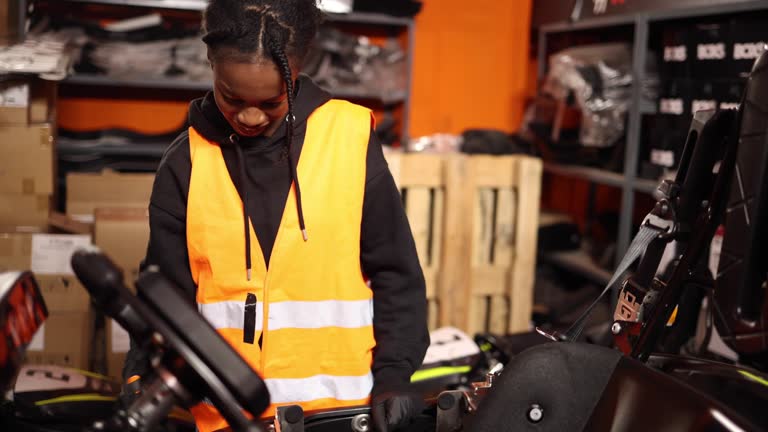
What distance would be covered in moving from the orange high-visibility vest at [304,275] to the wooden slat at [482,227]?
6.05 ft

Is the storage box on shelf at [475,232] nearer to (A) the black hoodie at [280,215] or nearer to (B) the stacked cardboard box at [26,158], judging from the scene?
(B) the stacked cardboard box at [26,158]

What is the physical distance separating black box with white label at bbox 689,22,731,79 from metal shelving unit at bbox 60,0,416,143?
1.45 meters

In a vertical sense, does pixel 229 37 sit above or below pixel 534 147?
above

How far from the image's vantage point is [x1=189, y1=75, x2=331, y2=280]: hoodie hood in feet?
4.75

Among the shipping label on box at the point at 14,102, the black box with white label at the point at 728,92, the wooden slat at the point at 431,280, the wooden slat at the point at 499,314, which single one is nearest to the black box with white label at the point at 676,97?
the black box with white label at the point at 728,92

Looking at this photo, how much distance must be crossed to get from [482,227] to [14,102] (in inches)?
77.7

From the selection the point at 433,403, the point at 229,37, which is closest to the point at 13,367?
the point at 433,403

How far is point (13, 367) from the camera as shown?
28.5 inches

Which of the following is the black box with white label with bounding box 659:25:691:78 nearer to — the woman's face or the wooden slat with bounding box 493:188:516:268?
the wooden slat with bounding box 493:188:516:268

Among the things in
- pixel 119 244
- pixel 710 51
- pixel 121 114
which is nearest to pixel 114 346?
pixel 119 244

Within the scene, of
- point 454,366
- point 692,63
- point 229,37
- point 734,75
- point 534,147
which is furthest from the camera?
point 534,147

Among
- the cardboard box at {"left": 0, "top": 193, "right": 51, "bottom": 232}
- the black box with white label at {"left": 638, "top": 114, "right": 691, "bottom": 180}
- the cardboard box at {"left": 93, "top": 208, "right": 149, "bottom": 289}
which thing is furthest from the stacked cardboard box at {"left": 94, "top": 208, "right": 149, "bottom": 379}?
the black box with white label at {"left": 638, "top": 114, "right": 691, "bottom": 180}

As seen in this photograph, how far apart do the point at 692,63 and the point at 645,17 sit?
34 centimetres

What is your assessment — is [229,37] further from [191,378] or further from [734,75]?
[734,75]
